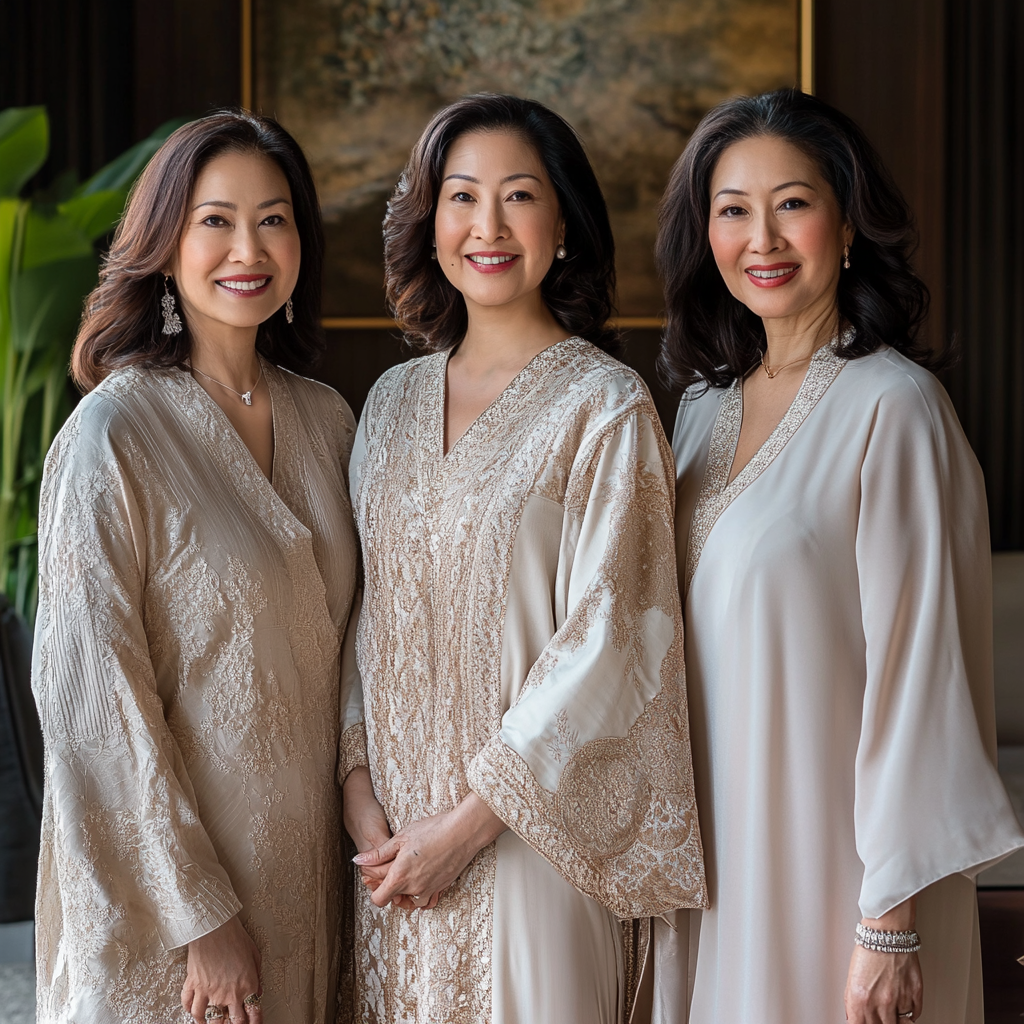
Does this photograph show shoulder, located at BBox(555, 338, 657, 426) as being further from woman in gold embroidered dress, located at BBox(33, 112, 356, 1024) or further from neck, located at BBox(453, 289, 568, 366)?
woman in gold embroidered dress, located at BBox(33, 112, 356, 1024)

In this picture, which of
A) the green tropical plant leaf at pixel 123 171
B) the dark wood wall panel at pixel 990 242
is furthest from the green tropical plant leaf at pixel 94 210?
the dark wood wall panel at pixel 990 242

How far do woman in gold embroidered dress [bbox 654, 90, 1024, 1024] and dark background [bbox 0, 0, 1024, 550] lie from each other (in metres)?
2.64

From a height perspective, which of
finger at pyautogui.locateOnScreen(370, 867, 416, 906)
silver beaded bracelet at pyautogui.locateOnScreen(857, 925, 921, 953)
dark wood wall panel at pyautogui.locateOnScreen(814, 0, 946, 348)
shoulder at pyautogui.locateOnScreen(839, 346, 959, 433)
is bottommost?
silver beaded bracelet at pyautogui.locateOnScreen(857, 925, 921, 953)

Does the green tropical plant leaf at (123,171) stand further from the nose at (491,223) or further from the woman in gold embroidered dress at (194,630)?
the nose at (491,223)

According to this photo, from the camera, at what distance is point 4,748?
9.65ft

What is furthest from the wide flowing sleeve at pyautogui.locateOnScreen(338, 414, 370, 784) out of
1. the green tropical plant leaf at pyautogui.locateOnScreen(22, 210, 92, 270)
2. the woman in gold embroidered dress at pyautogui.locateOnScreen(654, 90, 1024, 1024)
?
the green tropical plant leaf at pyautogui.locateOnScreen(22, 210, 92, 270)

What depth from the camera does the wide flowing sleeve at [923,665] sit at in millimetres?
1419

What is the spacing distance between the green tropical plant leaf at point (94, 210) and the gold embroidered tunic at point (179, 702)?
1752 mm

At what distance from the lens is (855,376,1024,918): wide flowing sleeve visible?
1.42 m

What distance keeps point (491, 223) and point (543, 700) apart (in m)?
0.70

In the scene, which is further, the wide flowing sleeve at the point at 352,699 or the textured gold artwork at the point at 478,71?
the textured gold artwork at the point at 478,71

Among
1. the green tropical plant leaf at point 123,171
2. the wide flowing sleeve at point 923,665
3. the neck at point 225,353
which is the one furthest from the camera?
the green tropical plant leaf at point 123,171

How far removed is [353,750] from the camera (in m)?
1.73

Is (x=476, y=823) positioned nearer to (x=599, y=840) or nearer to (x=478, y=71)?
(x=599, y=840)
